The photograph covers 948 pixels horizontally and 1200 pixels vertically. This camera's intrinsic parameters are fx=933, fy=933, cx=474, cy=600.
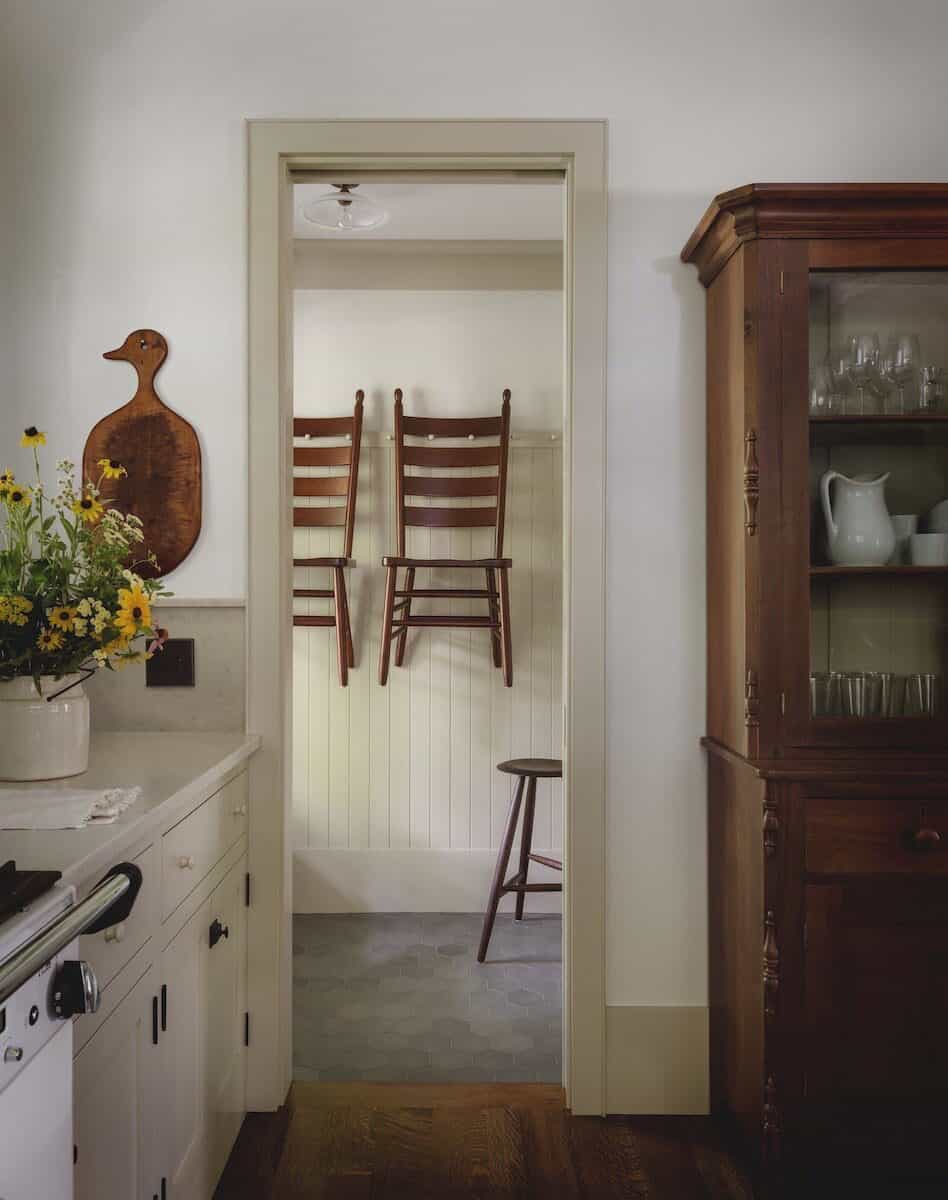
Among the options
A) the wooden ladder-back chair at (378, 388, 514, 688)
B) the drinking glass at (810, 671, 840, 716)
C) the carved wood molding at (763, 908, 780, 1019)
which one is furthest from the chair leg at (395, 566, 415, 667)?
the carved wood molding at (763, 908, 780, 1019)

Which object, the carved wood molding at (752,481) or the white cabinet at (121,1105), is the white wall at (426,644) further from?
the white cabinet at (121,1105)

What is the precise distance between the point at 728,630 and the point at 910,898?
2.08 ft

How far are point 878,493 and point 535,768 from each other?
65.5 inches

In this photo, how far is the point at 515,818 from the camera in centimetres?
331

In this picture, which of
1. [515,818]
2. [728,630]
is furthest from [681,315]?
[515,818]

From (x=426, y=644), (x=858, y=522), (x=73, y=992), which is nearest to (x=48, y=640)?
(x=73, y=992)

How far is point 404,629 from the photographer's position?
3592 millimetres

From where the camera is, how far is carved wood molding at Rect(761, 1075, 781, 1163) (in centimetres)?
179

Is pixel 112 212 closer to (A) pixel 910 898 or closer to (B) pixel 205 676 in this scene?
→ (B) pixel 205 676

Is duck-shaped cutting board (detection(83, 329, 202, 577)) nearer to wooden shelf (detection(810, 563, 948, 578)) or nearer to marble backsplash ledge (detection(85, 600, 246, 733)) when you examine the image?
marble backsplash ledge (detection(85, 600, 246, 733))

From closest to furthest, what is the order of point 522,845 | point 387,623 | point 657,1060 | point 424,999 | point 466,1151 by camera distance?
1. point 466,1151
2. point 657,1060
3. point 424,999
4. point 522,845
5. point 387,623

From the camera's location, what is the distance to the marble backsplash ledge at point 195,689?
2.18m

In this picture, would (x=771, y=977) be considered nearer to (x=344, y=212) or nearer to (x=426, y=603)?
(x=426, y=603)

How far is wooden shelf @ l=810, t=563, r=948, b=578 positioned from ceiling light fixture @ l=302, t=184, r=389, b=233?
204 centimetres
